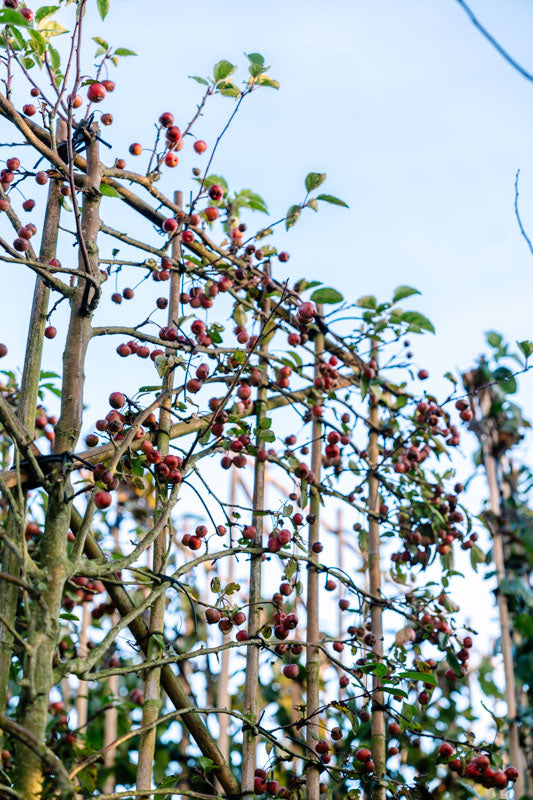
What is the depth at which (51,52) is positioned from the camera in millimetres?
2533

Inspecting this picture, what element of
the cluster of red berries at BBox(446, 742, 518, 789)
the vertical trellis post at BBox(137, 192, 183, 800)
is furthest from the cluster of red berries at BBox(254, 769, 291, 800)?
the cluster of red berries at BBox(446, 742, 518, 789)

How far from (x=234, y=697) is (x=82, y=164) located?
4842mm

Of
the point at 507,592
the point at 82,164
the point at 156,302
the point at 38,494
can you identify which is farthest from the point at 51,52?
the point at 507,592

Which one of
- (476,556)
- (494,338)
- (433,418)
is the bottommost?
(476,556)

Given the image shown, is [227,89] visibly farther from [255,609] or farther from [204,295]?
[255,609]

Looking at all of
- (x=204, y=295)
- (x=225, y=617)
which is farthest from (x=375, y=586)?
(x=204, y=295)

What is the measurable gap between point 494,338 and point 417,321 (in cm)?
150

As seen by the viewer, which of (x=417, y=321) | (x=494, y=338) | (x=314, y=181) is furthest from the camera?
(x=494, y=338)

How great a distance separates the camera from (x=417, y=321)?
323 cm

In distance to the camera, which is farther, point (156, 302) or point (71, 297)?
point (156, 302)

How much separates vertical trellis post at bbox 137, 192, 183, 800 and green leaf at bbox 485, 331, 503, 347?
231cm

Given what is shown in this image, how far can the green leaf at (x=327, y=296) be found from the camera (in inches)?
120

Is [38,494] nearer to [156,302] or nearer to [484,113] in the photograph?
[156,302]

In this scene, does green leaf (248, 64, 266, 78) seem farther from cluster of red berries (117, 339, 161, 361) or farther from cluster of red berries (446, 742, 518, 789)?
cluster of red berries (446, 742, 518, 789)
